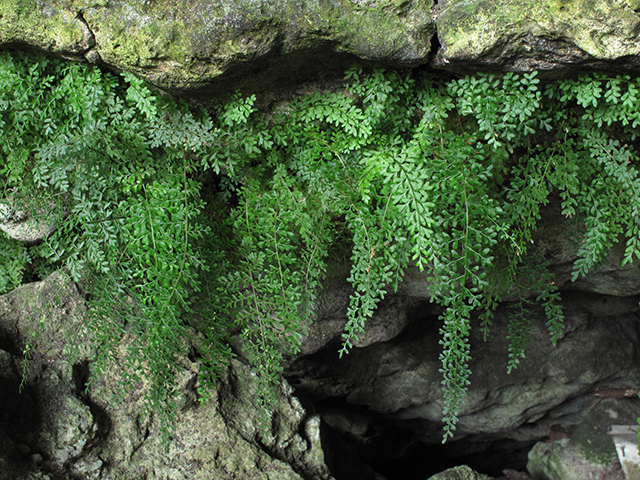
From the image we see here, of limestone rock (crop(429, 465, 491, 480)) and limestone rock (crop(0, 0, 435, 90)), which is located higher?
limestone rock (crop(0, 0, 435, 90))

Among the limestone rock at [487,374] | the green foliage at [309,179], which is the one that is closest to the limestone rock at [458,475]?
the limestone rock at [487,374]

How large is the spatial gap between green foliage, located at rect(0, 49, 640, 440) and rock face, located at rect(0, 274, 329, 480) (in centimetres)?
44

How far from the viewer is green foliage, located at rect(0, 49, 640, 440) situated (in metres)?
2.24

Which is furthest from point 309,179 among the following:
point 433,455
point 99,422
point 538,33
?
point 433,455

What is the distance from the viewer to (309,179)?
247 centimetres

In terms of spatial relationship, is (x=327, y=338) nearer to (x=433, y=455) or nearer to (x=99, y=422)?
(x=99, y=422)

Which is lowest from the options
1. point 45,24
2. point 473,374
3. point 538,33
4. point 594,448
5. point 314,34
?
point 594,448

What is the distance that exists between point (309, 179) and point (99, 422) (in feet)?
6.13

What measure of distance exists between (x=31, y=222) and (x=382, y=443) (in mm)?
3560

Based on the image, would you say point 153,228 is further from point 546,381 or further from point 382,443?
point 546,381

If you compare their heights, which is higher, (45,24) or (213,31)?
(213,31)

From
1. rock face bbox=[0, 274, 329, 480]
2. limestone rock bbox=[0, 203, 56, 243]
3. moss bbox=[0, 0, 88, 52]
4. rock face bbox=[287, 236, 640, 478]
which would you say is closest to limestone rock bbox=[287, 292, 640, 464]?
rock face bbox=[287, 236, 640, 478]

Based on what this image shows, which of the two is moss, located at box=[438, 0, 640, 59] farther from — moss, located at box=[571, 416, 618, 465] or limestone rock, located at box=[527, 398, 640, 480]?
moss, located at box=[571, 416, 618, 465]

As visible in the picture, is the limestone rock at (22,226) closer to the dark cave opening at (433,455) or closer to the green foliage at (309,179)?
the green foliage at (309,179)
